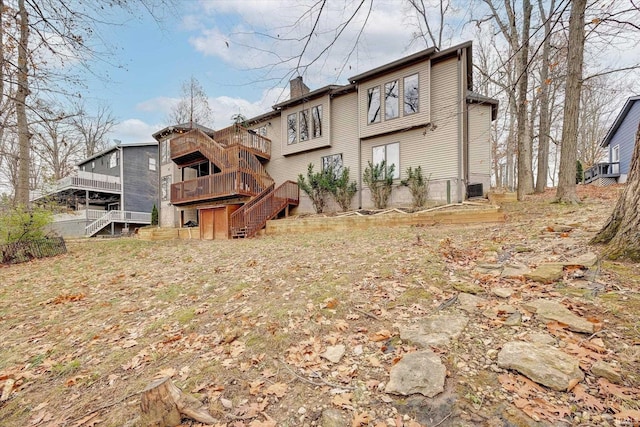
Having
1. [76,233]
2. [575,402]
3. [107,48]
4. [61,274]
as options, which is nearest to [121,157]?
[76,233]

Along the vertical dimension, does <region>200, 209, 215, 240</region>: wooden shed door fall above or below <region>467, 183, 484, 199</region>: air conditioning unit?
below

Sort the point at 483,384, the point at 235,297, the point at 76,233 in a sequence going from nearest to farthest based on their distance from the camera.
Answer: the point at 483,384 → the point at 235,297 → the point at 76,233

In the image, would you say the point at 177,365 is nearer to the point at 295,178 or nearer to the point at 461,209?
the point at 461,209

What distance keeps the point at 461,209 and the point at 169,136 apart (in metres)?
19.0

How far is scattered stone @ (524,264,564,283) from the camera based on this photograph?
3.13m

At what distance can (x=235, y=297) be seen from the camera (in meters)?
3.99

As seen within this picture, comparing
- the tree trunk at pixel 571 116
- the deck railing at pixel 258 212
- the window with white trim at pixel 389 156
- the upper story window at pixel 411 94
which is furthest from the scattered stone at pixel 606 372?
the upper story window at pixel 411 94

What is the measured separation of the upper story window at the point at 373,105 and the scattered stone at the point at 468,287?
10.5m

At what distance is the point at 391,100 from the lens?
12180 millimetres

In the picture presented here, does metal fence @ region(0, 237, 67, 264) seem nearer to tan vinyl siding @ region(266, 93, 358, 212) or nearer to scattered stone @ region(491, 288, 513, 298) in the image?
tan vinyl siding @ region(266, 93, 358, 212)

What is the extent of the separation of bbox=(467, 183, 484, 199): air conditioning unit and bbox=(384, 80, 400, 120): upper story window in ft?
14.3

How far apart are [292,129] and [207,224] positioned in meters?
6.89

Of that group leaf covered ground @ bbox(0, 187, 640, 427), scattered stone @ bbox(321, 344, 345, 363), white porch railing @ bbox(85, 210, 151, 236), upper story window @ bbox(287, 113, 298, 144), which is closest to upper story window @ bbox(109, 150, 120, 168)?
white porch railing @ bbox(85, 210, 151, 236)

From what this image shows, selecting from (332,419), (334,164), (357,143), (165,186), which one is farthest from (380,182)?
(165,186)
